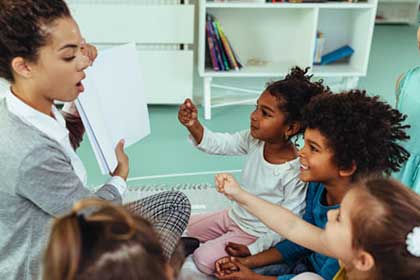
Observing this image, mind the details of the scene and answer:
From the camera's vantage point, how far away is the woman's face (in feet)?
3.14

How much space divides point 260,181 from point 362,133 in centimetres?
36

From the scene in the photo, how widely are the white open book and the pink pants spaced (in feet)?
1.20

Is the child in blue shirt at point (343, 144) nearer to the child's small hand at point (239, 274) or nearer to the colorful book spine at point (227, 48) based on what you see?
the child's small hand at point (239, 274)

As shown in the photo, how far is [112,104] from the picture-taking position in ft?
4.44

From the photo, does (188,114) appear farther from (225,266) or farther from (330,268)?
(330,268)

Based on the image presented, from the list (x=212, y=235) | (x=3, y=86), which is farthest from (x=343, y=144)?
(x=3, y=86)

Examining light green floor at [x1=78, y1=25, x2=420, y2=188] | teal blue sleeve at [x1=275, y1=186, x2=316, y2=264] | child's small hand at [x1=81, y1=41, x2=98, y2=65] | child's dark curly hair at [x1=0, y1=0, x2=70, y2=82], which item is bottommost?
light green floor at [x1=78, y1=25, x2=420, y2=188]

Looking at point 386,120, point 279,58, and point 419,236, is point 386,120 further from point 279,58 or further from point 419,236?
point 279,58

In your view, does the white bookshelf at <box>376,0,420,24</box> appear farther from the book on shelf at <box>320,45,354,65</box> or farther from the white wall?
the white wall

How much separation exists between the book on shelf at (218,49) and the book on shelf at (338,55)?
601 mm

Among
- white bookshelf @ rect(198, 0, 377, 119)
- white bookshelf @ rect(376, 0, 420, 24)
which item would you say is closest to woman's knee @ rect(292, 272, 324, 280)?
white bookshelf @ rect(198, 0, 377, 119)

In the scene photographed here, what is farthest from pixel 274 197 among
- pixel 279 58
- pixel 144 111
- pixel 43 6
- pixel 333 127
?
pixel 279 58

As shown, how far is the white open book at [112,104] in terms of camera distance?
1.25 m

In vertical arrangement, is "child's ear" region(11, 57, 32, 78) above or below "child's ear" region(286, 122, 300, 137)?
above
